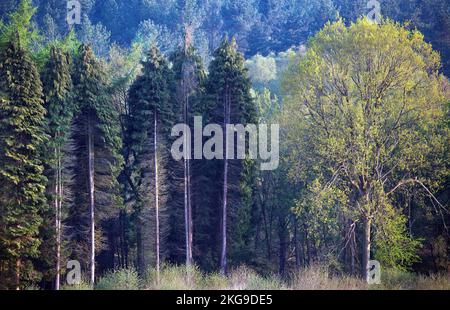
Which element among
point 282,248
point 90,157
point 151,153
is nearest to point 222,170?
point 151,153

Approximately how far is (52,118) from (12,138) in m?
3.02

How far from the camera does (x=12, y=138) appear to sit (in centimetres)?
2583

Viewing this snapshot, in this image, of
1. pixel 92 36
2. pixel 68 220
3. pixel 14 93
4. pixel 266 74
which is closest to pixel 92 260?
pixel 68 220

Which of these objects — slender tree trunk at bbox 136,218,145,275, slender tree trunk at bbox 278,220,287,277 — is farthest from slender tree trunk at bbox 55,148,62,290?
slender tree trunk at bbox 278,220,287,277

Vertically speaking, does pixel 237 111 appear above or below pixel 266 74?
below

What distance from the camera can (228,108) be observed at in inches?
1277

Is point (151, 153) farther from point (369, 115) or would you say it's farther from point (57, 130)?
point (369, 115)

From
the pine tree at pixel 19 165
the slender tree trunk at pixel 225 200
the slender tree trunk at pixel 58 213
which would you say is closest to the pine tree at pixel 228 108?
the slender tree trunk at pixel 225 200

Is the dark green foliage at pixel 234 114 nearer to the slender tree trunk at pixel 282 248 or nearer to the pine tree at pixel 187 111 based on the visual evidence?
the pine tree at pixel 187 111

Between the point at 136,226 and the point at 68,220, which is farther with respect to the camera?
the point at 136,226

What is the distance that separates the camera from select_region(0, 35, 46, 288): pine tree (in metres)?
25.0

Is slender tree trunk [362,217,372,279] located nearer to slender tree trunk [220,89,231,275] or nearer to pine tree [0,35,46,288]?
slender tree trunk [220,89,231,275]

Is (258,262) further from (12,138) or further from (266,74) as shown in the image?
(266,74)

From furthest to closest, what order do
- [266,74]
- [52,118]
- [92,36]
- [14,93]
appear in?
[92,36] → [266,74] → [52,118] → [14,93]
